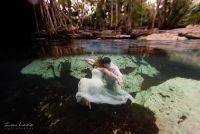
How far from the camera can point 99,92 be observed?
427 cm

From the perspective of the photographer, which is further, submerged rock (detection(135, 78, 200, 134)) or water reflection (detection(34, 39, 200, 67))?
water reflection (detection(34, 39, 200, 67))

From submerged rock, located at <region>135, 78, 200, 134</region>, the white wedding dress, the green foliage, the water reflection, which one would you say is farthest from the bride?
the green foliage

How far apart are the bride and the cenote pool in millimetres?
125

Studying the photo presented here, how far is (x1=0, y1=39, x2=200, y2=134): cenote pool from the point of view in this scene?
3.78m

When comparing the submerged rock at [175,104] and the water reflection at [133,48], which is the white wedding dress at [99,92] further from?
the water reflection at [133,48]

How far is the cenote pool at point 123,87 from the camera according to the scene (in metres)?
3.78

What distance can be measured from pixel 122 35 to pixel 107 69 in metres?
2.11

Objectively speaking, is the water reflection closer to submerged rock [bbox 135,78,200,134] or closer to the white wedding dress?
submerged rock [bbox 135,78,200,134]

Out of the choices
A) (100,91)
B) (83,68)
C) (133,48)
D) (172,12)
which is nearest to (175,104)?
(100,91)

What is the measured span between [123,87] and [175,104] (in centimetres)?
101

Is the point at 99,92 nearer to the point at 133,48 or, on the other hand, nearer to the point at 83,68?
the point at 83,68

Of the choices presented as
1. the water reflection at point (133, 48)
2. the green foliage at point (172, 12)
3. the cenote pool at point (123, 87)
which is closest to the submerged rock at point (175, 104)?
the cenote pool at point (123, 87)

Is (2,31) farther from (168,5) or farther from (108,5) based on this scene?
(168,5)

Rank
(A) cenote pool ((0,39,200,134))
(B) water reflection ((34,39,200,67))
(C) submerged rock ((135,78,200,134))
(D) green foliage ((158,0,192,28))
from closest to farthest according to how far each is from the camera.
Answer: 1. (A) cenote pool ((0,39,200,134))
2. (C) submerged rock ((135,78,200,134))
3. (B) water reflection ((34,39,200,67))
4. (D) green foliage ((158,0,192,28))
